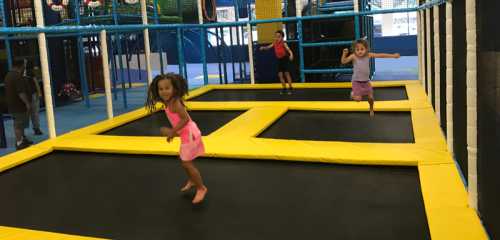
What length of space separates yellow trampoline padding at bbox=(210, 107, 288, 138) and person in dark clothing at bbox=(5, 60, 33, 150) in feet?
8.65

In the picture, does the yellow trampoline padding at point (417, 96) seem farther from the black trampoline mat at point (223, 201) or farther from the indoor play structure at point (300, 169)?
the black trampoline mat at point (223, 201)

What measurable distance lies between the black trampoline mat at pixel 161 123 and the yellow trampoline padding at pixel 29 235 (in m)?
2.40

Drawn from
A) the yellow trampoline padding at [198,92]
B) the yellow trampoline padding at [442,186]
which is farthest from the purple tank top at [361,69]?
the yellow trampoline padding at [198,92]

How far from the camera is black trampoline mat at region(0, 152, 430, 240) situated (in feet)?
8.13

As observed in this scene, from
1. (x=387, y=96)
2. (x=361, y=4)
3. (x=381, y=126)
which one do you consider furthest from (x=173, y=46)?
(x=381, y=126)

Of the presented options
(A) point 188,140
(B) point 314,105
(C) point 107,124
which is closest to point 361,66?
(B) point 314,105

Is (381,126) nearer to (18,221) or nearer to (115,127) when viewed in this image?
(115,127)

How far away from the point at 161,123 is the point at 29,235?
10.6 feet

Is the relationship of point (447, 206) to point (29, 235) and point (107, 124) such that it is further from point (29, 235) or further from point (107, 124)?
point (107, 124)

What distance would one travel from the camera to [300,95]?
288 inches

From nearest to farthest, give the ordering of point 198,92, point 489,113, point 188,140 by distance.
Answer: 1. point 489,113
2. point 188,140
3. point 198,92

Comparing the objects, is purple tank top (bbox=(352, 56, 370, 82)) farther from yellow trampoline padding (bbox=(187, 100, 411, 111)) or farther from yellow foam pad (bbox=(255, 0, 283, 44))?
yellow foam pad (bbox=(255, 0, 283, 44))

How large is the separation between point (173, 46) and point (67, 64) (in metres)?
10.5

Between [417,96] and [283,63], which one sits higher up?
[283,63]
